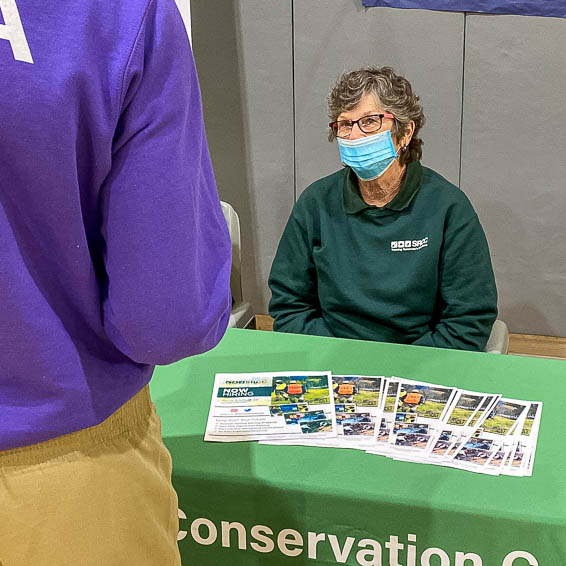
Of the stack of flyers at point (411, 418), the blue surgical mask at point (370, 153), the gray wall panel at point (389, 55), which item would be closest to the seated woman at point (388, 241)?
the blue surgical mask at point (370, 153)

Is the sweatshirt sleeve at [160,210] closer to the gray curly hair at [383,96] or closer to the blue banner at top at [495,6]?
the gray curly hair at [383,96]

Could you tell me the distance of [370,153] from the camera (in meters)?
2.35

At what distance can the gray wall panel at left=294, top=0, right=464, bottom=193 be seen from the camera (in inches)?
133

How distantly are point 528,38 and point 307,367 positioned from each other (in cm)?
198

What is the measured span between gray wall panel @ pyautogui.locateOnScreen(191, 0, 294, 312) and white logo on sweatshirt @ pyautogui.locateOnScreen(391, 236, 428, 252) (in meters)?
1.40

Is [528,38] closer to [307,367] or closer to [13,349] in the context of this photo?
[307,367]

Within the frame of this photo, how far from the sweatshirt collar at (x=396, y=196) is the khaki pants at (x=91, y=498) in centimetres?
145

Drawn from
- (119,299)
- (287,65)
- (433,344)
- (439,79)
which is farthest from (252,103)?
(119,299)

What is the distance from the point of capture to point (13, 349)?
0.91 m

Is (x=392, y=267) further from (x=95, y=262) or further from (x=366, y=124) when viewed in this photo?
(x=95, y=262)

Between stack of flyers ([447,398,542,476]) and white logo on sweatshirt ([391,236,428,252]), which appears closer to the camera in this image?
stack of flyers ([447,398,542,476])

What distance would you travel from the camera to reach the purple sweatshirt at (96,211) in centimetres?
80

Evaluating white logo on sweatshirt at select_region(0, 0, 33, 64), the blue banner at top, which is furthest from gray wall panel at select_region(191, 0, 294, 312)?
white logo on sweatshirt at select_region(0, 0, 33, 64)

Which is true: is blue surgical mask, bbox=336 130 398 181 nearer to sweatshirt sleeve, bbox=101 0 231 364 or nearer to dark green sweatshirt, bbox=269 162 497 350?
dark green sweatshirt, bbox=269 162 497 350
